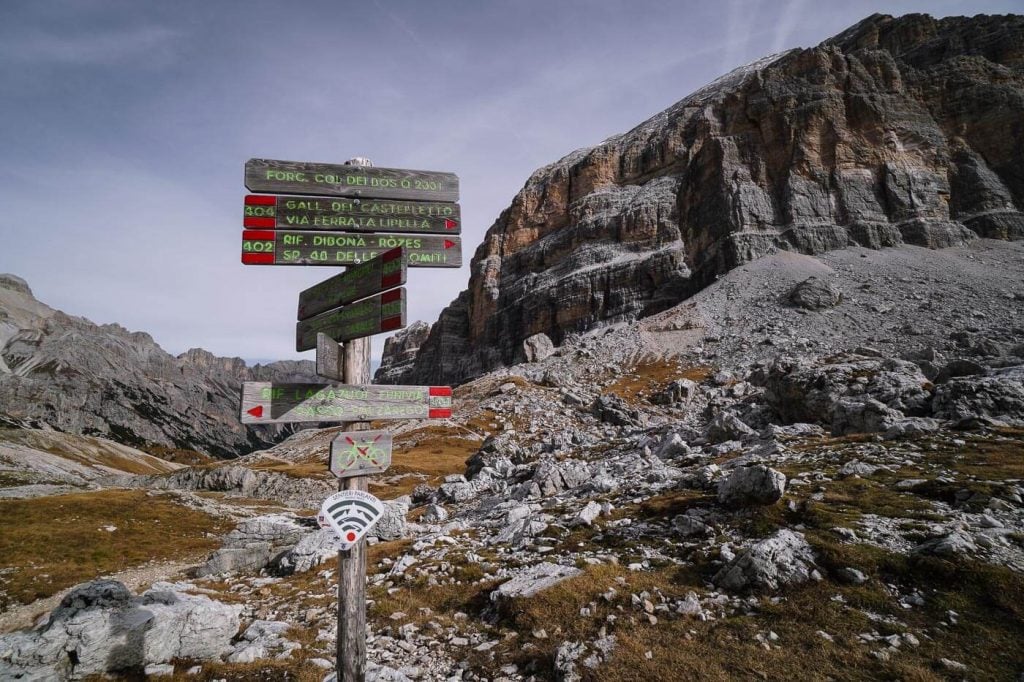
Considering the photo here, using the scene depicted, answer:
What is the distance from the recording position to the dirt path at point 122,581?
1569 cm

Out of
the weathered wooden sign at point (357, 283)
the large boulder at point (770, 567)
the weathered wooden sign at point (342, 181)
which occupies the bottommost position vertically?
the large boulder at point (770, 567)

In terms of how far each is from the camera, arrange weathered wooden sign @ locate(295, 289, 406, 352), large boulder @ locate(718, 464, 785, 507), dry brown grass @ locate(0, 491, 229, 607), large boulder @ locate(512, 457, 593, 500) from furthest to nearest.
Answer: large boulder @ locate(512, 457, 593, 500) < dry brown grass @ locate(0, 491, 229, 607) < large boulder @ locate(718, 464, 785, 507) < weathered wooden sign @ locate(295, 289, 406, 352)

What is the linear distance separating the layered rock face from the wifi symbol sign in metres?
127

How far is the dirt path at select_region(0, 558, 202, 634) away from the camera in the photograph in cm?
1569

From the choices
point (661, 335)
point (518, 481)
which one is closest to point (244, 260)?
point (518, 481)

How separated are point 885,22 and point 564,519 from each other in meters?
214

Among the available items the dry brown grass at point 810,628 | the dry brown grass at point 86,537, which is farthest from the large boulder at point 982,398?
the dry brown grass at point 86,537

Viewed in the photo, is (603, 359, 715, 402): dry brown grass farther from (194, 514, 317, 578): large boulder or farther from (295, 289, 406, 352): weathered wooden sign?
(295, 289, 406, 352): weathered wooden sign

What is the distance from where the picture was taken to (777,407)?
33188 mm

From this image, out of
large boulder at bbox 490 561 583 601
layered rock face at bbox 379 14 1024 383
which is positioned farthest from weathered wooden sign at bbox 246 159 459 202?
layered rock face at bbox 379 14 1024 383

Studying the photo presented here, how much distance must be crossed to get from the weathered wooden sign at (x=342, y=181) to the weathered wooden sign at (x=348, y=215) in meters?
0.12

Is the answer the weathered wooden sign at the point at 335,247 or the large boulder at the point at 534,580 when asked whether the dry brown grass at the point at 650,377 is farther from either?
the weathered wooden sign at the point at 335,247

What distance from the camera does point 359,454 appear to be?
6.43m

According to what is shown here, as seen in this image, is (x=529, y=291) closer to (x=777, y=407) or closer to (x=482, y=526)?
(x=777, y=407)
